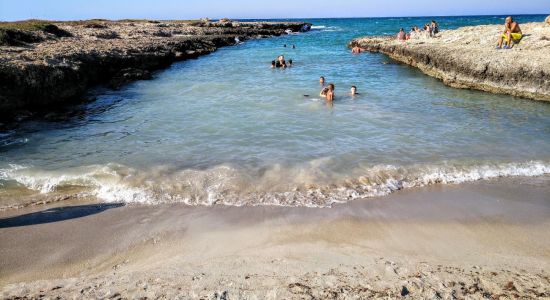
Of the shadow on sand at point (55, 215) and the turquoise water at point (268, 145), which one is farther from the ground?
the turquoise water at point (268, 145)

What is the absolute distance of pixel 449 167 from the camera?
7938mm

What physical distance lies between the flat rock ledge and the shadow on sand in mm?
15390

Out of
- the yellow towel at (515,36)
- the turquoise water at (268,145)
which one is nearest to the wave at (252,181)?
the turquoise water at (268,145)

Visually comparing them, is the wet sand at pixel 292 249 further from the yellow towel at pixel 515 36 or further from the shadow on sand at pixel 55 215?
the yellow towel at pixel 515 36

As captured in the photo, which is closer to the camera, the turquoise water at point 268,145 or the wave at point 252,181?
the wave at point 252,181

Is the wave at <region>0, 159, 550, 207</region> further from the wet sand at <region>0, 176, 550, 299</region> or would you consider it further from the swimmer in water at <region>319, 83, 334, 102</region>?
the swimmer in water at <region>319, 83, 334, 102</region>

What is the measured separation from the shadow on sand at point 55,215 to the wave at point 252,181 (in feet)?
1.17

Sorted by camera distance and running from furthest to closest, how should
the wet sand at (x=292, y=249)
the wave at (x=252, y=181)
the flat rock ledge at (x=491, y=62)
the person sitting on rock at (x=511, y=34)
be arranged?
the person sitting on rock at (x=511, y=34) < the flat rock ledge at (x=491, y=62) < the wave at (x=252, y=181) < the wet sand at (x=292, y=249)

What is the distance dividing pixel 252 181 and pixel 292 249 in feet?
8.48

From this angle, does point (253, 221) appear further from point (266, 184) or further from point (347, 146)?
point (347, 146)

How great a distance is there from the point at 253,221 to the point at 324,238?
1200 millimetres

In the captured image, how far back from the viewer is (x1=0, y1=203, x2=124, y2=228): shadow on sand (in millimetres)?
5896

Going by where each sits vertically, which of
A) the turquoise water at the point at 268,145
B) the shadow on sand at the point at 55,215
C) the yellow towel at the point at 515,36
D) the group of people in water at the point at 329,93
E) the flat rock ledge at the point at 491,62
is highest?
the yellow towel at the point at 515,36

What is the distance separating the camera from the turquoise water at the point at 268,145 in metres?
7.16
